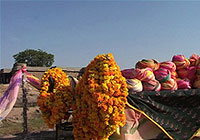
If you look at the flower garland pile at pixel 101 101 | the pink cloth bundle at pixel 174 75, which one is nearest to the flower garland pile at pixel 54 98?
the flower garland pile at pixel 101 101

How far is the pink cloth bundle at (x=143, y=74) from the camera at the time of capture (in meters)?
3.54

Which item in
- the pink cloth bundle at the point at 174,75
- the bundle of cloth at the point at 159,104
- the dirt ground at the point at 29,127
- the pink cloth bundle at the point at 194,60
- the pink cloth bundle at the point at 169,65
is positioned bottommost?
the dirt ground at the point at 29,127

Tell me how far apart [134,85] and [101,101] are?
0.78 m

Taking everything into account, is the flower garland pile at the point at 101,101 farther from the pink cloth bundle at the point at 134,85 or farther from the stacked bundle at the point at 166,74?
the stacked bundle at the point at 166,74

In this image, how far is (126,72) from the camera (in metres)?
3.61

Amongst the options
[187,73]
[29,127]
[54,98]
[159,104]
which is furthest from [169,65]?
[29,127]

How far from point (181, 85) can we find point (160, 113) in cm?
74

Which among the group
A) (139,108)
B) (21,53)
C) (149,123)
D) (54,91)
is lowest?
(149,123)

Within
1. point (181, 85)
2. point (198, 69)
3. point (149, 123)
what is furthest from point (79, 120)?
point (198, 69)

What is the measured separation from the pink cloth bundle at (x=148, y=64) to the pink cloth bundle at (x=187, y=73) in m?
0.61

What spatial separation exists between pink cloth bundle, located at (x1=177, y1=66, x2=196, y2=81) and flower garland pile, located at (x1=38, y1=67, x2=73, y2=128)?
2.12 metres

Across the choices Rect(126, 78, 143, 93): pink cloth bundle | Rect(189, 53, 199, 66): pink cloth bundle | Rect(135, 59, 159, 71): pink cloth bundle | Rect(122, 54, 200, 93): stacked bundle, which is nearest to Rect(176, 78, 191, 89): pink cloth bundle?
Rect(122, 54, 200, 93): stacked bundle

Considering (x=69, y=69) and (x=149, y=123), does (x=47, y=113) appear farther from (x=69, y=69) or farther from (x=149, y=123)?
(x=69, y=69)

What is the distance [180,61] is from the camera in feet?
13.9
